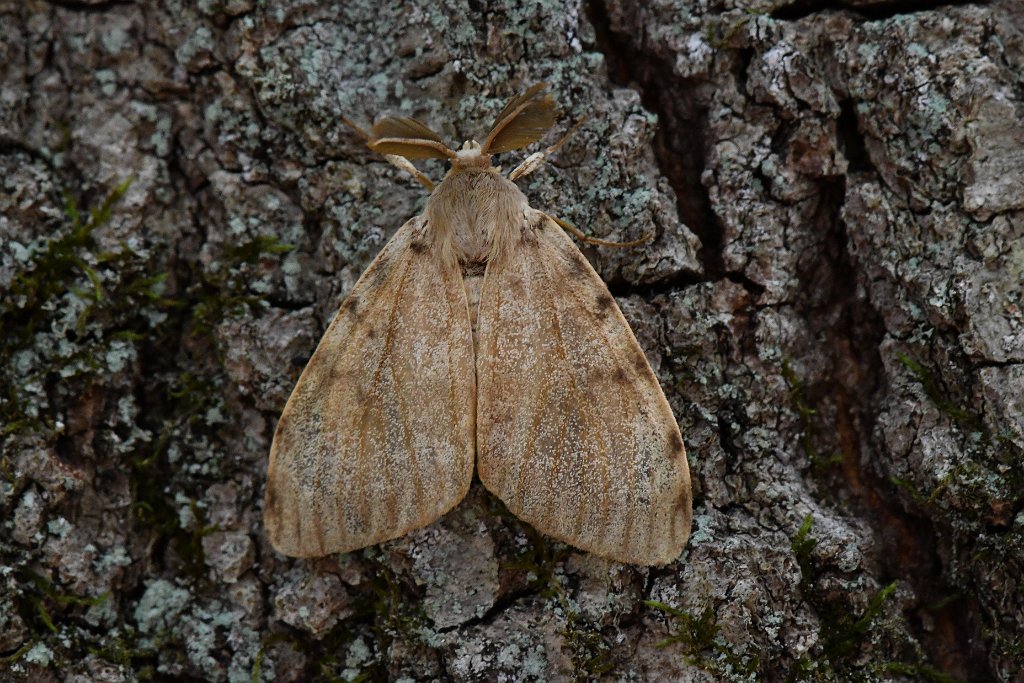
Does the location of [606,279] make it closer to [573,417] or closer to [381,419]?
[573,417]

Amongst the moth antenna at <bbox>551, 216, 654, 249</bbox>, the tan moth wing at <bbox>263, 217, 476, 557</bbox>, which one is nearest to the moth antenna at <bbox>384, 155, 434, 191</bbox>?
the tan moth wing at <bbox>263, 217, 476, 557</bbox>

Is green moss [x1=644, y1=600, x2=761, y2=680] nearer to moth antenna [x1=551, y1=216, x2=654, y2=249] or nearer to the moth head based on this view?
moth antenna [x1=551, y1=216, x2=654, y2=249]

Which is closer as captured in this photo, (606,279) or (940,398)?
(940,398)

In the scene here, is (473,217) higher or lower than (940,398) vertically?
higher

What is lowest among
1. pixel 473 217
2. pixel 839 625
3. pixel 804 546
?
pixel 839 625

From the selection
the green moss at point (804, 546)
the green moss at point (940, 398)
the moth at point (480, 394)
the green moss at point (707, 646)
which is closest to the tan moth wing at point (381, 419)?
the moth at point (480, 394)

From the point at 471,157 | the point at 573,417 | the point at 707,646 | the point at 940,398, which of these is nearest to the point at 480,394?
the point at 573,417
